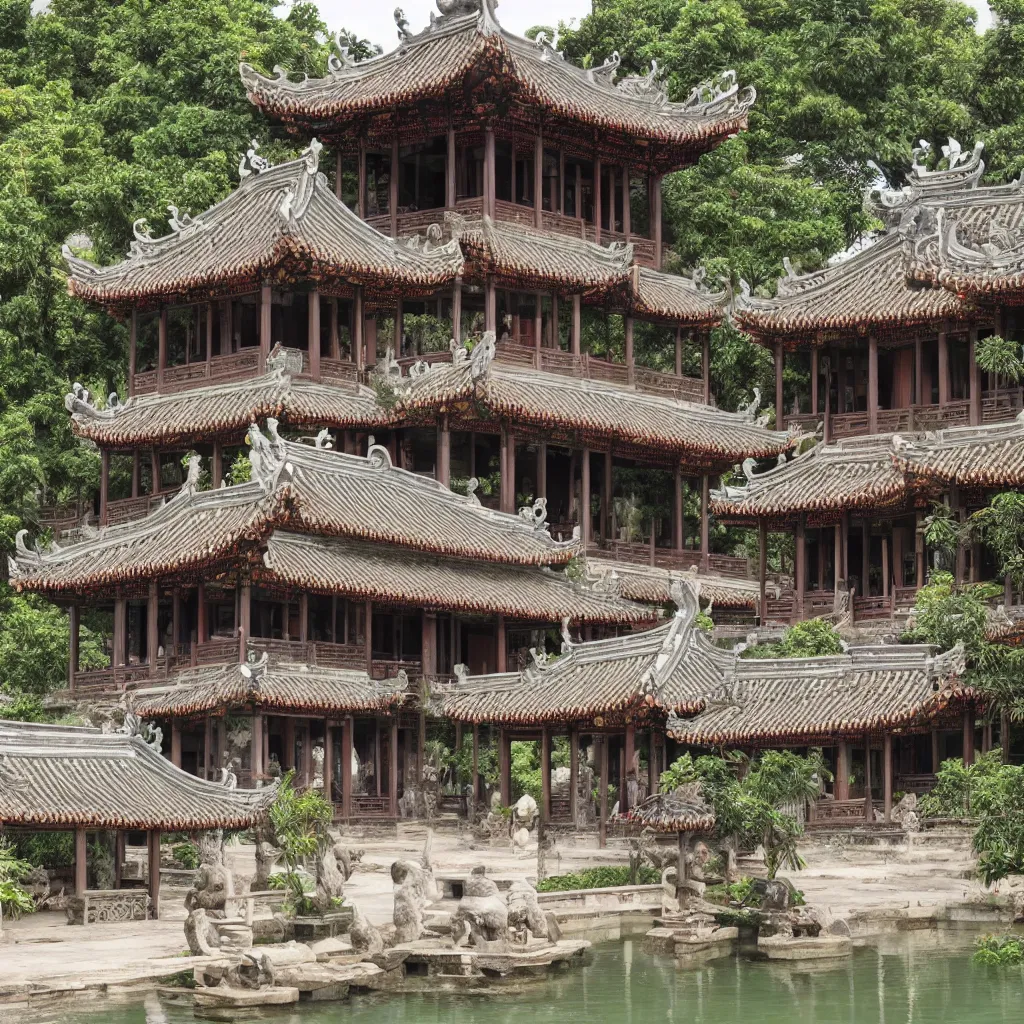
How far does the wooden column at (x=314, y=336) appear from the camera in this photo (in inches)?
2323

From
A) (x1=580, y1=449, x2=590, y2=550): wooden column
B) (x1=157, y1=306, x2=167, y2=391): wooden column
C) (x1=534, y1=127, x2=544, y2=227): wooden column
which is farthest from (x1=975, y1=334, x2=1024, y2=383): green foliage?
(x1=157, y1=306, x2=167, y2=391): wooden column

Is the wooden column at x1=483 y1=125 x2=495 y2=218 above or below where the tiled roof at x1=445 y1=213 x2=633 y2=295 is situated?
above

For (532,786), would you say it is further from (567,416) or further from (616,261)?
(616,261)

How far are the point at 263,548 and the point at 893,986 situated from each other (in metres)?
18.0

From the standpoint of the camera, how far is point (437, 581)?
181ft

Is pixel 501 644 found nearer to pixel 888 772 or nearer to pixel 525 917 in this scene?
pixel 888 772

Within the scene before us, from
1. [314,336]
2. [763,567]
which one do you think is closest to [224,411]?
[314,336]

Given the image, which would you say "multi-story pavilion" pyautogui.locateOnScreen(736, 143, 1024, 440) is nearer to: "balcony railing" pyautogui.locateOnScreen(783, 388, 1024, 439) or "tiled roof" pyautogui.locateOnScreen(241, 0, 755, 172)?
"balcony railing" pyautogui.locateOnScreen(783, 388, 1024, 439)

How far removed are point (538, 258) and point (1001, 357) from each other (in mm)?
12621

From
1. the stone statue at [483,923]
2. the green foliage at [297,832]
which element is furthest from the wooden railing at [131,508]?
the stone statue at [483,923]

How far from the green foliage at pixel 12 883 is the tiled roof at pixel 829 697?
13.2 m

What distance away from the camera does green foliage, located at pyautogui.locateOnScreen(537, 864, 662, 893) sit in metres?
45.0

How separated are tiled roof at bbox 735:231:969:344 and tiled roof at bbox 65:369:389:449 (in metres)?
9.16

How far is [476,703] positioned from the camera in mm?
52531
